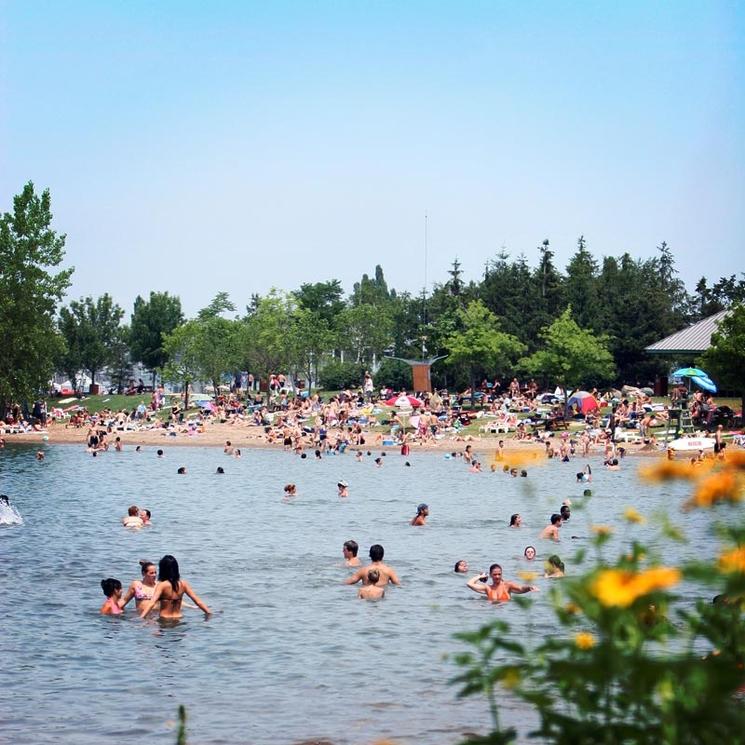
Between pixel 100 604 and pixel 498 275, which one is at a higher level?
pixel 498 275

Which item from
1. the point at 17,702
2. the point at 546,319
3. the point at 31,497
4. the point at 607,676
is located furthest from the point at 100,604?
the point at 546,319

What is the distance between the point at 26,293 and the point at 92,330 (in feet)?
119

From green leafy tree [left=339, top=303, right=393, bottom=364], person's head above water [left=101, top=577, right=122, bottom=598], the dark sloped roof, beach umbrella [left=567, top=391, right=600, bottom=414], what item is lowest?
person's head above water [left=101, top=577, right=122, bottom=598]

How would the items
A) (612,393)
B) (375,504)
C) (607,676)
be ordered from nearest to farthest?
(607,676) < (375,504) < (612,393)

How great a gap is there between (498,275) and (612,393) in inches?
1003

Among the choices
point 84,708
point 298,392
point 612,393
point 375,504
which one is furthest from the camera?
point 298,392

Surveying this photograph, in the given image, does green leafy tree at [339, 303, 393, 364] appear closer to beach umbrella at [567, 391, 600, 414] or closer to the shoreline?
the shoreline

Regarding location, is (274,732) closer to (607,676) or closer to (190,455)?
(607,676)

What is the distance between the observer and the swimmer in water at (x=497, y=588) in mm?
21156

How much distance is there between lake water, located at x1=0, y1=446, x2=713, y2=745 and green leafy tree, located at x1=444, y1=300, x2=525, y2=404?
37.8 m

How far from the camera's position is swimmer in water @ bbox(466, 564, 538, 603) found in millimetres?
21156

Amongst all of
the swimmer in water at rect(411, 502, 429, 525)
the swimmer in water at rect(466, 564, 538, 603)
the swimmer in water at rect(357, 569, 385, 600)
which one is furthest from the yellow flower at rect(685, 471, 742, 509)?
the swimmer in water at rect(411, 502, 429, 525)

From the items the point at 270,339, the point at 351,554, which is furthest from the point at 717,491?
the point at 270,339

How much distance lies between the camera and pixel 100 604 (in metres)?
22.2
